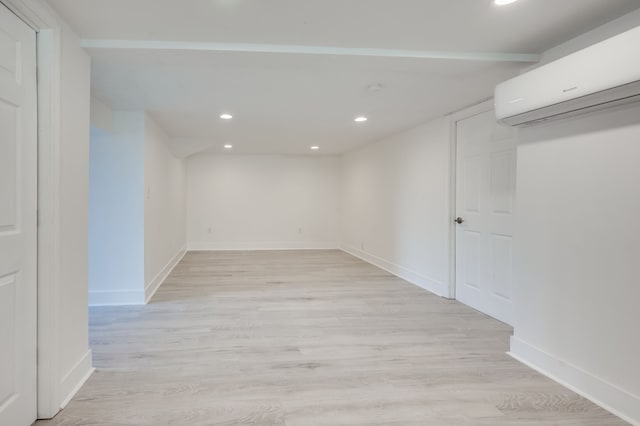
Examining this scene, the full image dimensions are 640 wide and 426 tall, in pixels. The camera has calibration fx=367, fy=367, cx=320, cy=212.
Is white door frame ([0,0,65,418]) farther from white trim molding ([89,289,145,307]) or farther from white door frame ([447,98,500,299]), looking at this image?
white door frame ([447,98,500,299])

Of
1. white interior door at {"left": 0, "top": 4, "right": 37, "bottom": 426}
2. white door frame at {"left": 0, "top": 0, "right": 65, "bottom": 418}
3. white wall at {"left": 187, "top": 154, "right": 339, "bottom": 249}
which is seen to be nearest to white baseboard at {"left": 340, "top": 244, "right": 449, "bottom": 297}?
white wall at {"left": 187, "top": 154, "right": 339, "bottom": 249}

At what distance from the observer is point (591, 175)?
2.07 metres

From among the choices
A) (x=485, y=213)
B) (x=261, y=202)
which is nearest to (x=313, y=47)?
(x=485, y=213)

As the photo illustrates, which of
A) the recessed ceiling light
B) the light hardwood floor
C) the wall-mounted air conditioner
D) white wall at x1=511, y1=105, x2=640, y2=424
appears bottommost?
the light hardwood floor

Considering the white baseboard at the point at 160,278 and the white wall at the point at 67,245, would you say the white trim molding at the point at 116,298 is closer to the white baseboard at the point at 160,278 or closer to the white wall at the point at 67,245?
the white baseboard at the point at 160,278

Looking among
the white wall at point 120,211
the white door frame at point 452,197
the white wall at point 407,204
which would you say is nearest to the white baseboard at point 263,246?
the white wall at point 407,204

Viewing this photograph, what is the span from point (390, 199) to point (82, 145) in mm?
4352

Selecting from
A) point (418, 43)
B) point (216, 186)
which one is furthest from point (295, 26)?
point (216, 186)

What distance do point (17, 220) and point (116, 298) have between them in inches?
99.9

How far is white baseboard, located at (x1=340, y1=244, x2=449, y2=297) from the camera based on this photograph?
438 centimetres

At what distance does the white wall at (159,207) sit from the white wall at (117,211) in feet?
0.32

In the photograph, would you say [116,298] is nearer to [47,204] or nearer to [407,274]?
[47,204]

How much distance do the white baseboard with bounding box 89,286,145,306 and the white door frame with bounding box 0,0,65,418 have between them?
2139 mm

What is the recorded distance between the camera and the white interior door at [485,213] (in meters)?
3.37
